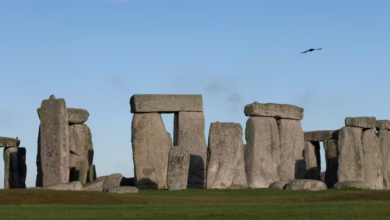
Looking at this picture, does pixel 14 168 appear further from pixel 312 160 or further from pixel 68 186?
pixel 312 160

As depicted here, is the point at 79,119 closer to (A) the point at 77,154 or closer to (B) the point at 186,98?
(A) the point at 77,154

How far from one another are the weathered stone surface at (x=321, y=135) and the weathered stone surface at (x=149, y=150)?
8.12m

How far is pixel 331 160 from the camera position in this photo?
111 ft

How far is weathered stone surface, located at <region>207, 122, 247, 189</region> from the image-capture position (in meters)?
27.7

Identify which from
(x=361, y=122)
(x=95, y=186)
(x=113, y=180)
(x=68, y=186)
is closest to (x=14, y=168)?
(x=113, y=180)

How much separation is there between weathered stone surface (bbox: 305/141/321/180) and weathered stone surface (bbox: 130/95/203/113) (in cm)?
677

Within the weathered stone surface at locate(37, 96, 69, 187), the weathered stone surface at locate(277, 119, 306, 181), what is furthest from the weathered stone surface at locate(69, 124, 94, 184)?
the weathered stone surface at locate(277, 119, 306, 181)

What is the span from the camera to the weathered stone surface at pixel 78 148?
30750 millimetres

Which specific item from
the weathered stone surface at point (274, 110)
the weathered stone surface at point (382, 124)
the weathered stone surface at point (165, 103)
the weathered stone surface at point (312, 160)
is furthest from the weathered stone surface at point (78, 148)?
the weathered stone surface at point (382, 124)

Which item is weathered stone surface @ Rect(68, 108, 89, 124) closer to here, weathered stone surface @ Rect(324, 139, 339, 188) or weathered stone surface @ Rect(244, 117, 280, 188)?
weathered stone surface @ Rect(244, 117, 280, 188)

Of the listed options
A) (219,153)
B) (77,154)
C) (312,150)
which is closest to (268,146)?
(219,153)

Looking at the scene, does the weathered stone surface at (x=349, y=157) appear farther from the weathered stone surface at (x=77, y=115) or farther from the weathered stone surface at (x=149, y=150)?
the weathered stone surface at (x=77, y=115)

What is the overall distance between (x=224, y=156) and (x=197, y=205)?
815 cm

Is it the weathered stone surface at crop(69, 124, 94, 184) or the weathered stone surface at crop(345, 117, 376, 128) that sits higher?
the weathered stone surface at crop(345, 117, 376, 128)
